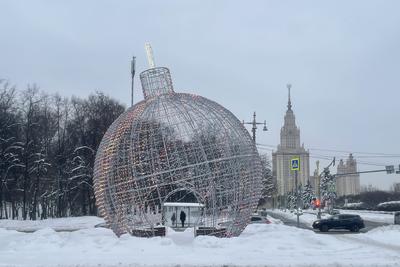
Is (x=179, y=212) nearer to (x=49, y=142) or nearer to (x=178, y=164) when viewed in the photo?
(x=178, y=164)

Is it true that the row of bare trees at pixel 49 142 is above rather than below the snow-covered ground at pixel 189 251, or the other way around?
above

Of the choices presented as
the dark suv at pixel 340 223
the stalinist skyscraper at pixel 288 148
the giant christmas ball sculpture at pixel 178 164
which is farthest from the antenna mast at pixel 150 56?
the stalinist skyscraper at pixel 288 148

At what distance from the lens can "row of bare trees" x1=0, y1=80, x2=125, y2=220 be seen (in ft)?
156

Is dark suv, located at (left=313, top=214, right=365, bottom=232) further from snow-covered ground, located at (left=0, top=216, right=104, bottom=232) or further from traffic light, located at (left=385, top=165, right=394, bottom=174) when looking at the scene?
snow-covered ground, located at (left=0, top=216, right=104, bottom=232)

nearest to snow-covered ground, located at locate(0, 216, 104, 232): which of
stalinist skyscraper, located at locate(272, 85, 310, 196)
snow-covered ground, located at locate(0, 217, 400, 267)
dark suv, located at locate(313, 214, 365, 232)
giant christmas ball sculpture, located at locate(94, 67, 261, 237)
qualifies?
dark suv, located at locate(313, 214, 365, 232)

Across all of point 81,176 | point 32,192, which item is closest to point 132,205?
point 81,176

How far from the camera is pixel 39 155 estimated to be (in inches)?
1877

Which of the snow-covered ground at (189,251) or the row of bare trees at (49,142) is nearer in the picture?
the snow-covered ground at (189,251)

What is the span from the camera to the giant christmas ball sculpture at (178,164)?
17.6m

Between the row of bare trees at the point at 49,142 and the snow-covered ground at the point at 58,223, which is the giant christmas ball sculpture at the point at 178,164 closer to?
the snow-covered ground at the point at 58,223

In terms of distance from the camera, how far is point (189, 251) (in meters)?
15.9

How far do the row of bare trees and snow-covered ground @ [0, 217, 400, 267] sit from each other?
29049mm

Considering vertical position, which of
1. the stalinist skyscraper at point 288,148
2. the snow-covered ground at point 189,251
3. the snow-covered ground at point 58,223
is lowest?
A: the snow-covered ground at point 58,223

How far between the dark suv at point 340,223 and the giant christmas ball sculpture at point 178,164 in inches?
751
